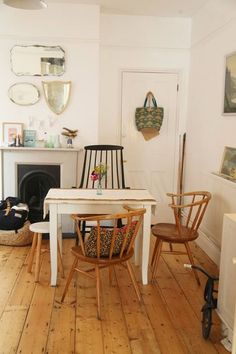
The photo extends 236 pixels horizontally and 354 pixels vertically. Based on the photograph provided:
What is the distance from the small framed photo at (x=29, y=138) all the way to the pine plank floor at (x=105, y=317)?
5.37 feet

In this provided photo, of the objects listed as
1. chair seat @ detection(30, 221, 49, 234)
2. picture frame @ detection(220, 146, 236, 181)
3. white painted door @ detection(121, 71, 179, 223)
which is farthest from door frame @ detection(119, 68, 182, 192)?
chair seat @ detection(30, 221, 49, 234)

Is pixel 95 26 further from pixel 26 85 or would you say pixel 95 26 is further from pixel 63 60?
pixel 26 85

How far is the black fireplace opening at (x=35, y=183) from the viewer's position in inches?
184

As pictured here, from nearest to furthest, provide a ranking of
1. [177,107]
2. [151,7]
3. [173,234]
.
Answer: [173,234] < [151,7] < [177,107]

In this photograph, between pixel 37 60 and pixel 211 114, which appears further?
pixel 37 60

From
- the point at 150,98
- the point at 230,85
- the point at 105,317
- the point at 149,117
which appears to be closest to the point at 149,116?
the point at 149,117

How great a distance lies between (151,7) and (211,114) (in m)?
1.53

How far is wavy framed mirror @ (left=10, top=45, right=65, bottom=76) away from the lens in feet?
15.1

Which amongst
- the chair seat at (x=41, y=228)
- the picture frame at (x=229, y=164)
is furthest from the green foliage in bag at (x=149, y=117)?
the chair seat at (x=41, y=228)

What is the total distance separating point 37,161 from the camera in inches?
182

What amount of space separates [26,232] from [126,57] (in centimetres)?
256

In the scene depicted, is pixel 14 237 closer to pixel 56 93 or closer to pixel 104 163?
pixel 104 163

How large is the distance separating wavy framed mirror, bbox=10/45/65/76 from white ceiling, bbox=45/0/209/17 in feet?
1.83

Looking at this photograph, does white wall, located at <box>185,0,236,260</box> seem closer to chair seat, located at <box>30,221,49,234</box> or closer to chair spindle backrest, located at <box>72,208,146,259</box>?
chair spindle backrest, located at <box>72,208,146,259</box>
